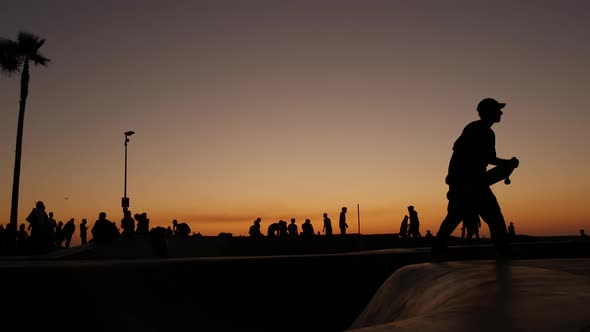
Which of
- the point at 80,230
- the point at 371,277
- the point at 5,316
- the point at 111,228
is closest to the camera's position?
the point at 5,316

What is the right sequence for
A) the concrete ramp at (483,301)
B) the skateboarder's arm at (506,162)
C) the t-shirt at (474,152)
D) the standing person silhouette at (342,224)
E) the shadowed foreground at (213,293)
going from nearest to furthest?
the concrete ramp at (483,301) < the skateboarder's arm at (506,162) < the t-shirt at (474,152) < the shadowed foreground at (213,293) < the standing person silhouette at (342,224)

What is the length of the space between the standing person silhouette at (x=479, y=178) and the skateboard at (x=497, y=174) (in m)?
0.03

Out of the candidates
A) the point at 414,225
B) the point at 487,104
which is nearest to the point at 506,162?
the point at 487,104

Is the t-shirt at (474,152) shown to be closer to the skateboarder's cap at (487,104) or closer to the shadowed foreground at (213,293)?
A: the skateboarder's cap at (487,104)

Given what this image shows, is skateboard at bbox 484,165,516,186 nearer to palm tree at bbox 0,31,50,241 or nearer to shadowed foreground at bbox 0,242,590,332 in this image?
shadowed foreground at bbox 0,242,590,332

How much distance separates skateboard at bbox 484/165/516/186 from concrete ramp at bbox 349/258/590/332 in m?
1.59

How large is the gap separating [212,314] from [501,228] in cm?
347

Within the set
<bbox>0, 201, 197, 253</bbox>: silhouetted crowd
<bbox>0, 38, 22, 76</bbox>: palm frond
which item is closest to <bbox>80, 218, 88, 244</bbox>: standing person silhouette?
<bbox>0, 201, 197, 253</bbox>: silhouetted crowd

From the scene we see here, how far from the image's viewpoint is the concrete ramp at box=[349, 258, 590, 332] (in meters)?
2.31

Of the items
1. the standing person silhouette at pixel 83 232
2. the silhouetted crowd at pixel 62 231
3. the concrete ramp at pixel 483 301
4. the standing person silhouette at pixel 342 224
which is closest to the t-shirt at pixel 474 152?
the concrete ramp at pixel 483 301

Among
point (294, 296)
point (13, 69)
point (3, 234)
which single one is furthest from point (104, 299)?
point (13, 69)

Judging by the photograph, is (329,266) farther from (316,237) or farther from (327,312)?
(316,237)

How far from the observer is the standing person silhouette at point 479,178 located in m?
6.53

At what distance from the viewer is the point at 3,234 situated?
2820 cm
